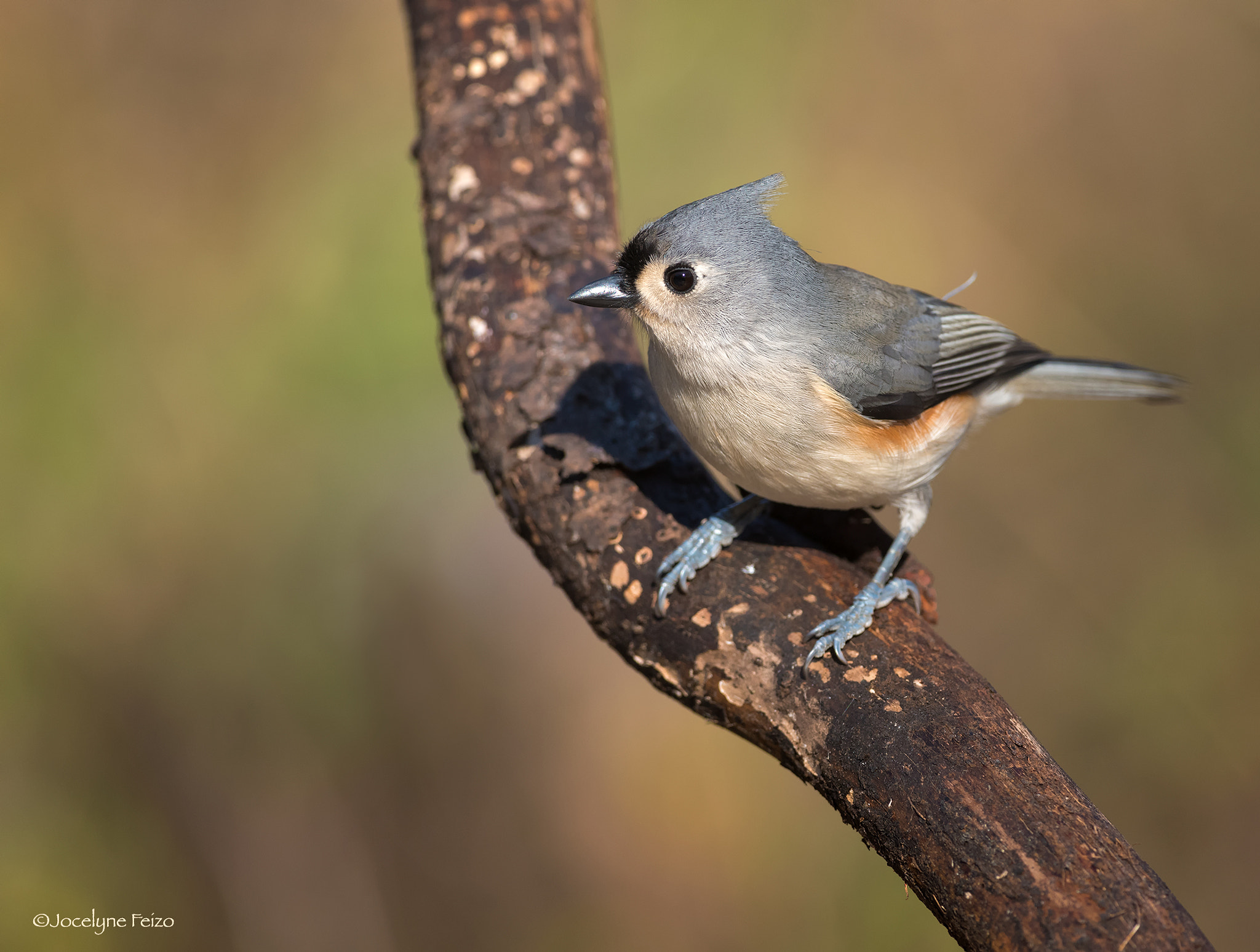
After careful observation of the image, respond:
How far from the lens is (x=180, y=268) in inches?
197

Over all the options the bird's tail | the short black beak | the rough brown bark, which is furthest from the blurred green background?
the short black beak

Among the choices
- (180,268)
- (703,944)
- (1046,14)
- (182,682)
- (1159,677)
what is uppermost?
(1046,14)

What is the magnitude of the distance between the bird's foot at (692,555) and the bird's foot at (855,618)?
1.28ft

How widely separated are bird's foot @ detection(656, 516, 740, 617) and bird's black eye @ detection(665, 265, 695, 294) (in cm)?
66

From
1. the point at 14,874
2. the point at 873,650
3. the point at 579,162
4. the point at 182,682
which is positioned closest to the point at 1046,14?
the point at 579,162

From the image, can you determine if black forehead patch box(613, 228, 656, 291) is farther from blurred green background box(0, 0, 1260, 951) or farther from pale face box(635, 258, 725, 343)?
blurred green background box(0, 0, 1260, 951)

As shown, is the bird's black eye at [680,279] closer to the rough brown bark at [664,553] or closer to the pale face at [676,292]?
the pale face at [676,292]

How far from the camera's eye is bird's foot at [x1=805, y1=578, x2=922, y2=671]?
2322 mm

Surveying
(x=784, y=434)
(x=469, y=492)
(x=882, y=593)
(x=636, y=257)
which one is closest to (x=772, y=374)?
(x=784, y=434)

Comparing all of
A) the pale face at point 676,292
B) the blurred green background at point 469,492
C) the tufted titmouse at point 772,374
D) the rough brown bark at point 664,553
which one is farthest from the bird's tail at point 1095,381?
the blurred green background at point 469,492

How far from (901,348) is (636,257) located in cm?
88

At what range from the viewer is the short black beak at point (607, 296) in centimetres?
269

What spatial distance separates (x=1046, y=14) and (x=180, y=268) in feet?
17.0

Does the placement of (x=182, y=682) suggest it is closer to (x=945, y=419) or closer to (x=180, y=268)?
(x=180, y=268)
